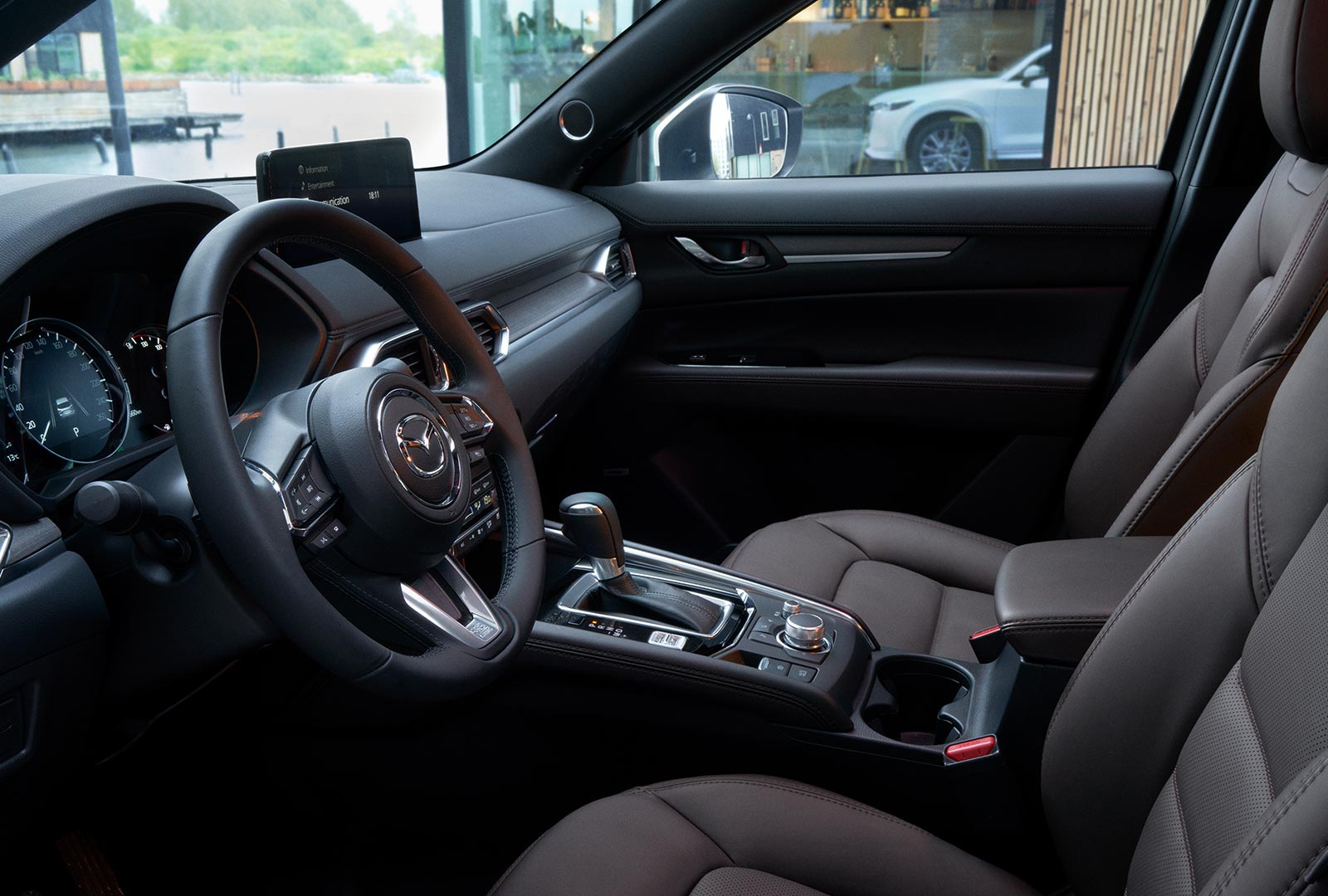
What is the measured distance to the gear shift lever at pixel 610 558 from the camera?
4.67 feet

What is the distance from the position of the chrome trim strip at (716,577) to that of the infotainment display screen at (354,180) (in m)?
0.48

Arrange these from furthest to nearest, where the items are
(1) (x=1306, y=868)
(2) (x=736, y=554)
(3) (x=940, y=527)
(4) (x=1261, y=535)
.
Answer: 1. (3) (x=940, y=527)
2. (2) (x=736, y=554)
3. (4) (x=1261, y=535)
4. (1) (x=1306, y=868)

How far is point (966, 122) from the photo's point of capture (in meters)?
2.34

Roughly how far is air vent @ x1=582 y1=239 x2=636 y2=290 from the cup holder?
1.00 meters

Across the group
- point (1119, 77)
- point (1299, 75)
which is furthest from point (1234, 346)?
point (1119, 77)


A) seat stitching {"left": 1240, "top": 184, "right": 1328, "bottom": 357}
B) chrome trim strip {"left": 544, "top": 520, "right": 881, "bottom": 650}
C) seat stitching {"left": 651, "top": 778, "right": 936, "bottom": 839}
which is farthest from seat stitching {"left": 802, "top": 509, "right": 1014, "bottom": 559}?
seat stitching {"left": 651, "top": 778, "right": 936, "bottom": 839}

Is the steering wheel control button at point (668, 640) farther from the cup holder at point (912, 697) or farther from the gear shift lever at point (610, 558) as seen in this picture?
the cup holder at point (912, 697)

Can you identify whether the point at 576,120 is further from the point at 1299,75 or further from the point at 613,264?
the point at 1299,75

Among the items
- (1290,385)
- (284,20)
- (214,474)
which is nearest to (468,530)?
(214,474)

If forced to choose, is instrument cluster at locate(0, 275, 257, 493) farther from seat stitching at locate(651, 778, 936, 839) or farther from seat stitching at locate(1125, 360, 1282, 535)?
seat stitching at locate(1125, 360, 1282, 535)

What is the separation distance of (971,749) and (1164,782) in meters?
0.34

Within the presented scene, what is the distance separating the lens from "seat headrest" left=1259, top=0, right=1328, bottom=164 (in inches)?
51.9

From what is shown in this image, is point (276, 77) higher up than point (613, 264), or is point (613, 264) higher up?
point (276, 77)

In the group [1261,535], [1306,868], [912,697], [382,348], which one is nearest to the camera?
[1306,868]
